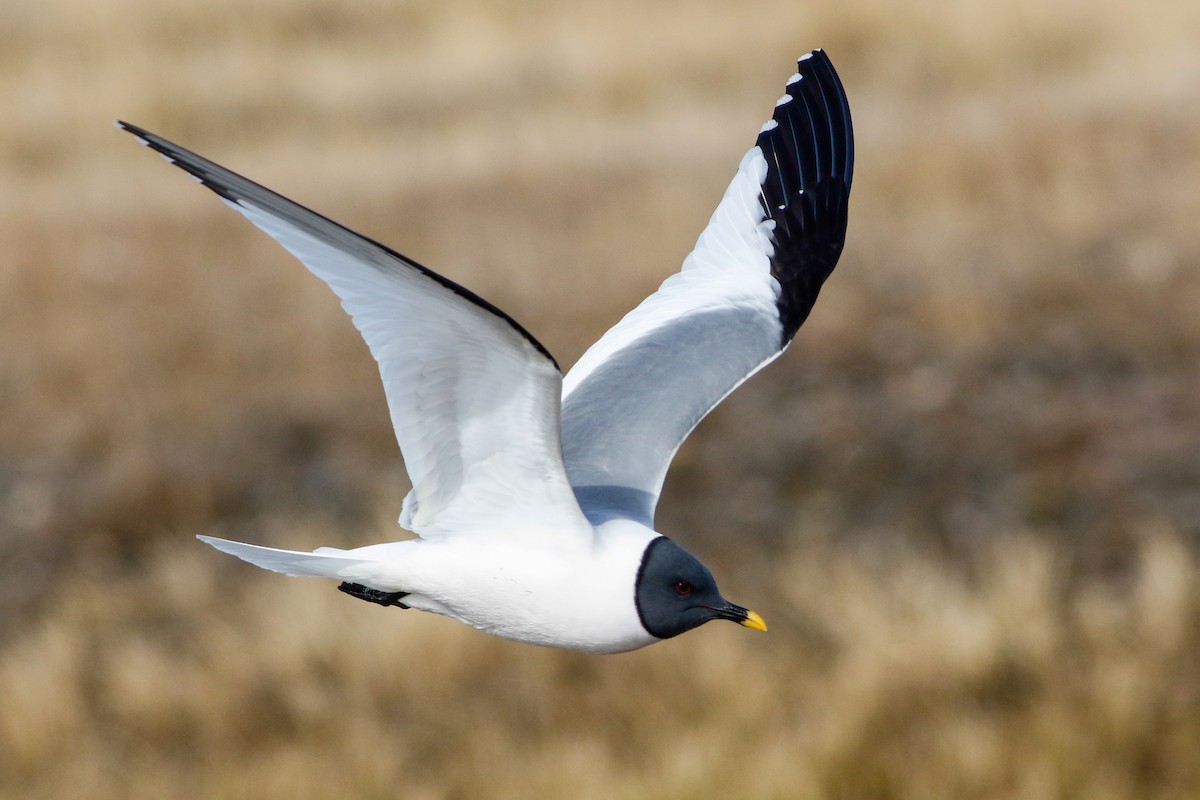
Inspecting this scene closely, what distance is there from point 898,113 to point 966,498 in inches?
174

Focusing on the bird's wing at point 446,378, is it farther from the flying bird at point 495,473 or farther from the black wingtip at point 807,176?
the black wingtip at point 807,176

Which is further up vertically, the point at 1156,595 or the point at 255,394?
the point at 1156,595

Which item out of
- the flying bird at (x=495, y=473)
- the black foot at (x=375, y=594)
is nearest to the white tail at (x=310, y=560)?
the flying bird at (x=495, y=473)

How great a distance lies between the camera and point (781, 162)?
3.56 metres

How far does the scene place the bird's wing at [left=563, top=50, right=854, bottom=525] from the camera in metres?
2.92

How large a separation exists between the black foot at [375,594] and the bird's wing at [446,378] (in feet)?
0.39

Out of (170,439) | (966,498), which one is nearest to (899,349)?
(966,498)

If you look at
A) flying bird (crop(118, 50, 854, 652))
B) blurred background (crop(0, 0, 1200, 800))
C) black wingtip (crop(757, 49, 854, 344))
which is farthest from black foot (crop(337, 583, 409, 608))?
blurred background (crop(0, 0, 1200, 800))

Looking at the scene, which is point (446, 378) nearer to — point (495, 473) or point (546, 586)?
point (495, 473)

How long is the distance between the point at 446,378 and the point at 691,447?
490 centimetres

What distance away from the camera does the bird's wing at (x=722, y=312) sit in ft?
9.58

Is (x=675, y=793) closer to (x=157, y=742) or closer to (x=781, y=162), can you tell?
(x=157, y=742)

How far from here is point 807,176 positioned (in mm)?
3535

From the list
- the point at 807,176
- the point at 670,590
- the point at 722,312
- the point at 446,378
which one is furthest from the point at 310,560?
the point at 807,176
